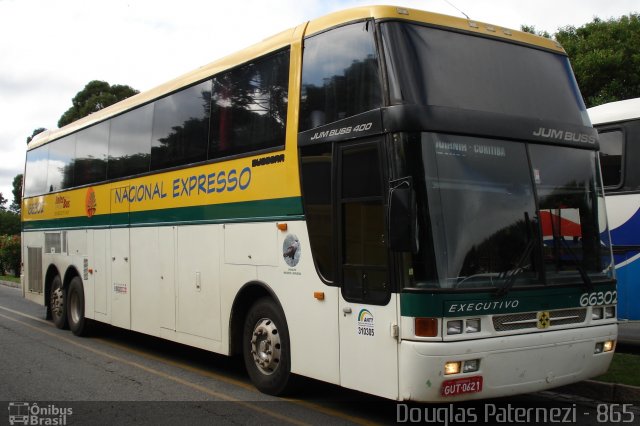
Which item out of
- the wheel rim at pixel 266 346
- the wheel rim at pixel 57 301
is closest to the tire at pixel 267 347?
the wheel rim at pixel 266 346

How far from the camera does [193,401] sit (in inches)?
296

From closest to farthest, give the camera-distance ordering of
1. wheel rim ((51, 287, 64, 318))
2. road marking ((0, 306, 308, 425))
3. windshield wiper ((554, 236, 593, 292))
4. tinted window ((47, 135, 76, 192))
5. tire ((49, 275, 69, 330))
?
1. windshield wiper ((554, 236, 593, 292))
2. road marking ((0, 306, 308, 425))
3. tinted window ((47, 135, 76, 192))
4. tire ((49, 275, 69, 330))
5. wheel rim ((51, 287, 64, 318))

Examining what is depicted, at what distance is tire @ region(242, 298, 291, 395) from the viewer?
24.2ft

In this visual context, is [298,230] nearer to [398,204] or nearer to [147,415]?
[398,204]

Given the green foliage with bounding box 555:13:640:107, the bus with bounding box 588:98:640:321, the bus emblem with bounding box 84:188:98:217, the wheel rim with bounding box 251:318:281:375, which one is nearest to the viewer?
the wheel rim with bounding box 251:318:281:375

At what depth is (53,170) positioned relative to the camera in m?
14.4

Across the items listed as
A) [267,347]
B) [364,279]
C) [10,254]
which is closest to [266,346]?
[267,347]

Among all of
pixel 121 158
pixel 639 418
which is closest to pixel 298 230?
pixel 639 418

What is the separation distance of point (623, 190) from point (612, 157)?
22.6 inches

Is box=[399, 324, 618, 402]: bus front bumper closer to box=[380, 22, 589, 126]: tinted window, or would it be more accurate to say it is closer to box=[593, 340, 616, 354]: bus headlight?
box=[593, 340, 616, 354]: bus headlight

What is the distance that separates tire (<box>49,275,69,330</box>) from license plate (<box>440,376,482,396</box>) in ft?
32.7

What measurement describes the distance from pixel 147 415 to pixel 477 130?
425 cm

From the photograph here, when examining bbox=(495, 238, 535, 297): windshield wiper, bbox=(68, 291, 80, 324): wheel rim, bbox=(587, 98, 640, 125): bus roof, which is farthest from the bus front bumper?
bbox=(68, 291, 80, 324): wheel rim

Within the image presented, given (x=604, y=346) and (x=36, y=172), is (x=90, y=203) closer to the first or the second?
(x=36, y=172)
